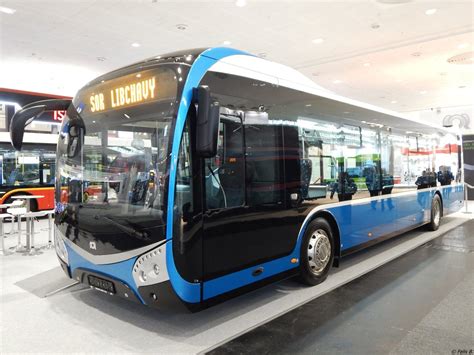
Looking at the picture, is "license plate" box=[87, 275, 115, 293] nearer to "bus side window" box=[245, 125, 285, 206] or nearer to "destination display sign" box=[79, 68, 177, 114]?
"bus side window" box=[245, 125, 285, 206]

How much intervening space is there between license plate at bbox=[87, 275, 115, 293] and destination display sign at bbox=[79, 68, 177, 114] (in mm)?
Answer: 1560

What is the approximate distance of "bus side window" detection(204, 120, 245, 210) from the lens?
2984 millimetres

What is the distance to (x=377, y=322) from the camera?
326cm

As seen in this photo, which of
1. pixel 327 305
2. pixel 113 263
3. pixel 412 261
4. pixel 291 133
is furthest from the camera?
pixel 412 261

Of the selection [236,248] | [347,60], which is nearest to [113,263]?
[236,248]

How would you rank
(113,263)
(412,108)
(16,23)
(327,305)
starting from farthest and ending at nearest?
1. (412,108)
2. (16,23)
3. (327,305)
4. (113,263)

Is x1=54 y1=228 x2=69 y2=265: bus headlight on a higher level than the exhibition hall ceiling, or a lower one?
lower

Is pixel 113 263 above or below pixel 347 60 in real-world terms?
below

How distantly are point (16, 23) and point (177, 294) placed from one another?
7663 mm

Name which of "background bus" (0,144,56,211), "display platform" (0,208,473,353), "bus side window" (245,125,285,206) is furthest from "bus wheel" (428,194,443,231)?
"background bus" (0,144,56,211)

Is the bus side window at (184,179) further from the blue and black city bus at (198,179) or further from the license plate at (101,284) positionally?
the license plate at (101,284)

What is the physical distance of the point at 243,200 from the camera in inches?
129

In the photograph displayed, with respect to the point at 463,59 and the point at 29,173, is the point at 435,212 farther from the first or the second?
the point at 29,173

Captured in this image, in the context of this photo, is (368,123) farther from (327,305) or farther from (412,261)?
(327,305)
